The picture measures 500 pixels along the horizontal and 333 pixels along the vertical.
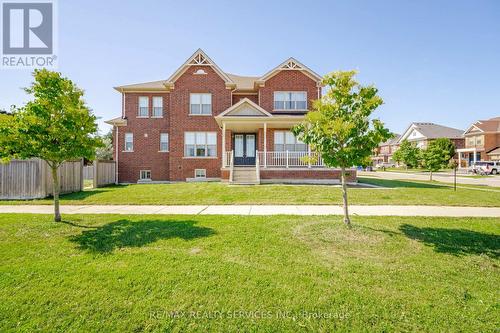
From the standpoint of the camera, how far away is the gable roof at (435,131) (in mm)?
61269

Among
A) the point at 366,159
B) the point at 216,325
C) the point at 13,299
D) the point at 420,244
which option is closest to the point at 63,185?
the point at 13,299

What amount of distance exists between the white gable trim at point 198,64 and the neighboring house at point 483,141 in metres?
55.1

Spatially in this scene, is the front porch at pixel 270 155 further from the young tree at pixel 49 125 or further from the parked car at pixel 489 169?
the parked car at pixel 489 169

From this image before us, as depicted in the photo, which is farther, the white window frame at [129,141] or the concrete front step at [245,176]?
the white window frame at [129,141]

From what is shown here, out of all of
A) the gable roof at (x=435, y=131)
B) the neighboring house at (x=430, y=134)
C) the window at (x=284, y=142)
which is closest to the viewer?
the window at (x=284, y=142)

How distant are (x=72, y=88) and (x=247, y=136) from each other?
13762 mm

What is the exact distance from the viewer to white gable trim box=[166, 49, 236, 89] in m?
18.9

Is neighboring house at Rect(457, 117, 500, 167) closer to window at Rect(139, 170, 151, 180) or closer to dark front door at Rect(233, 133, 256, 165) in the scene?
dark front door at Rect(233, 133, 256, 165)

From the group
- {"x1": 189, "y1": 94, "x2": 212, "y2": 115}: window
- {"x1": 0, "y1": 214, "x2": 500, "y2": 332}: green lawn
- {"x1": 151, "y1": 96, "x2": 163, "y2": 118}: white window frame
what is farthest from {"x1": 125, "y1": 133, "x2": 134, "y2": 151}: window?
{"x1": 0, "y1": 214, "x2": 500, "y2": 332}: green lawn

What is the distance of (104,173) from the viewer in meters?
17.6

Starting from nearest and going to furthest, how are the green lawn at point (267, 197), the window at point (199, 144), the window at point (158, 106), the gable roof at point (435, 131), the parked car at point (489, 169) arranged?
the green lawn at point (267, 197)
the window at point (199, 144)
the window at point (158, 106)
the parked car at point (489, 169)
the gable roof at point (435, 131)

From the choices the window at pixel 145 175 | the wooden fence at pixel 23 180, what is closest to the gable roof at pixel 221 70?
the window at pixel 145 175

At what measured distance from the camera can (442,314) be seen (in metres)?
3.17

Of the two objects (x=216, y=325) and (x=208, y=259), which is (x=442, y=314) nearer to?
(x=216, y=325)
